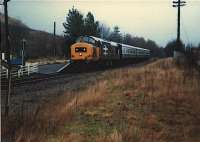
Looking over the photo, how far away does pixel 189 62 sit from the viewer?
36.0 metres

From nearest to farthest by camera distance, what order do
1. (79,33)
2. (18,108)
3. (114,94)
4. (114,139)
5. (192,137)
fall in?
(114,139)
(192,137)
(18,108)
(114,94)
(79,33)

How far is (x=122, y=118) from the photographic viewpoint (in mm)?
13930

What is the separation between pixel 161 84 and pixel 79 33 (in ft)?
272

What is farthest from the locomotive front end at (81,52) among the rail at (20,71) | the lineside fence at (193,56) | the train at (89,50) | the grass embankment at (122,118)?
the grass embankment at (122,118)

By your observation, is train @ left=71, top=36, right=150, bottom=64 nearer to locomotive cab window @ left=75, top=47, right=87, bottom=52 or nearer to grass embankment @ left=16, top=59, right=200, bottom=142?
locomotive cab window @ left=75, top=47, right=87, bottom=52

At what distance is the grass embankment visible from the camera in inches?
443

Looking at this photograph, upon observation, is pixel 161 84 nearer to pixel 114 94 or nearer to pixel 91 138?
pixel 114 94

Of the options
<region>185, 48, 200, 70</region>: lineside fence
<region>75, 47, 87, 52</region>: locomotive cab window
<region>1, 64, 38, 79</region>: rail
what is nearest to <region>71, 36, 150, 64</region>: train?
<region>75, 47, 87, 52</region>: locomotive cab window

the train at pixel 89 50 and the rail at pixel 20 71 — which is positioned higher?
the train at pixel 89 50

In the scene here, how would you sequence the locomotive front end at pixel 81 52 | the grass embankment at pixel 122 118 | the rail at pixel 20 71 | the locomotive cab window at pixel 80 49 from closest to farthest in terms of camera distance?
1. the grass embankment at pixel 122 118
2. the rail at pixel 20 71
3. the locomotive front end at pixel 81 52
4. the locomotive cab window at pixel 80 49

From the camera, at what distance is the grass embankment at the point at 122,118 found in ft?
36.9

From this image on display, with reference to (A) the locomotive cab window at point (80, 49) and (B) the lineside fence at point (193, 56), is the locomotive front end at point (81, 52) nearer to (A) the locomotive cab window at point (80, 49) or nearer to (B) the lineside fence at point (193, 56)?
(A) the locomotive cab window at point (80, 49)

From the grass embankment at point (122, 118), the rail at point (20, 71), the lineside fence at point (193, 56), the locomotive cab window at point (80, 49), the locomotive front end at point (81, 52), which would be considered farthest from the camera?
the locomotive cab window at point (80, 49)

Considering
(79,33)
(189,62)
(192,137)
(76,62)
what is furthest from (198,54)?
(79,33)
